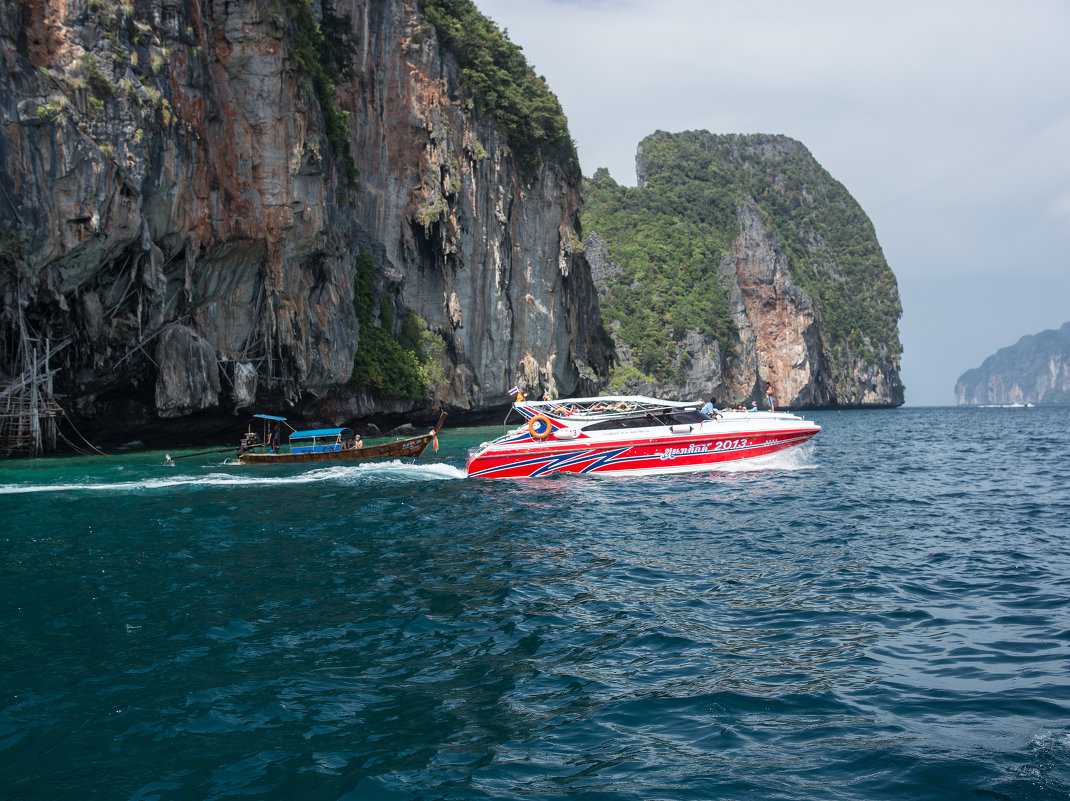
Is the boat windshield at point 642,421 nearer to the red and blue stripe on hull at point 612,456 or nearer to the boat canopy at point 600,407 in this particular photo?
the boat canopy at point 600,407

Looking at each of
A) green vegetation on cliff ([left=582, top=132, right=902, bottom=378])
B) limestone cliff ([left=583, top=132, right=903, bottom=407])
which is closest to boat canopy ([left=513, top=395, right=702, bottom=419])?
limestone cliff ([left=583, top=132, right=903, bottom=407])

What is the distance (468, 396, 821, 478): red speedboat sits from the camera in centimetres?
2275

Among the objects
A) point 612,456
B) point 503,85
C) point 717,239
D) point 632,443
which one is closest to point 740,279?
point 717,239

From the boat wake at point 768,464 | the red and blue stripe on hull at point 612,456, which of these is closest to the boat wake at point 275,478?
the red and blue stripe on hull at point 612,456

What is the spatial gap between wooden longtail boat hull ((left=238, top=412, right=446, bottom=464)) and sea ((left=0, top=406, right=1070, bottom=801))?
10337mm

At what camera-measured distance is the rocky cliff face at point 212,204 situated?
22.1 meters

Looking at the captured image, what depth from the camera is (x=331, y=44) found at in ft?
129

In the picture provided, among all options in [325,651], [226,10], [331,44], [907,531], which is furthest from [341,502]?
[331,44]

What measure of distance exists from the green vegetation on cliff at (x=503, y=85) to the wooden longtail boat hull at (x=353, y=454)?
30417 mm

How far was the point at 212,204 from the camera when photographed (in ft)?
91.8

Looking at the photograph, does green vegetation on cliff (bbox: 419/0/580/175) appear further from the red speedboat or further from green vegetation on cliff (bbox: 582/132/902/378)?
green vegetation on cliff (bbox: 582/132/902/378)

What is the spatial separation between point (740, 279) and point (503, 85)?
246 ft

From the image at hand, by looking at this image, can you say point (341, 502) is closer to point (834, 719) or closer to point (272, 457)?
point (272, 457)

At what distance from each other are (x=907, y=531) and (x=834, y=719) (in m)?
9.04
